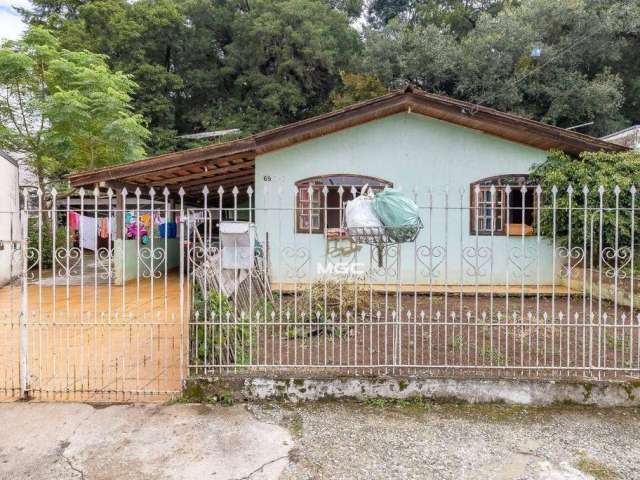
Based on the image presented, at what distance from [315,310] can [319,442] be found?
2.83 m

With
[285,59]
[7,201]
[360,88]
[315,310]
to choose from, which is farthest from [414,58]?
[315,310]

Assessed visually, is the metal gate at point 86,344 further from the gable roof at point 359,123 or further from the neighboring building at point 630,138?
the neighboring building at point 630,138

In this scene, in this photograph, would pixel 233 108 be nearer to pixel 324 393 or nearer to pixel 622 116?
pixel 622 116

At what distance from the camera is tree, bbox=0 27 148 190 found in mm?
11453

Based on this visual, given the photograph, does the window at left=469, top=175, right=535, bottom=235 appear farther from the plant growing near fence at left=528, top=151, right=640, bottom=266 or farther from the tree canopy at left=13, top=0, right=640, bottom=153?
the tree canopy at left=13, top=0, right=640, bottom=153

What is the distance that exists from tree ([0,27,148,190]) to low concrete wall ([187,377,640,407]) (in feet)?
32.8

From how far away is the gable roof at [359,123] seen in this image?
847cm

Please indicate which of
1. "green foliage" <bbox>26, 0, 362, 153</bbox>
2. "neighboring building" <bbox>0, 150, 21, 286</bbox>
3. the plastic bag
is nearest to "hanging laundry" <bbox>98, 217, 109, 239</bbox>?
"neighboring building" <bbox>0, 150, 21, 286</bbox>

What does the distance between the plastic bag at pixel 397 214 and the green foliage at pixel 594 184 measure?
16.3 ft

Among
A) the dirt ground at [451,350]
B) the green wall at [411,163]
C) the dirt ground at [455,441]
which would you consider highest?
the green wall at [411,163]

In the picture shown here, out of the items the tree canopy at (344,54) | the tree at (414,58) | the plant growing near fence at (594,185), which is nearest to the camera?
the plant growing near fence at (594,185)

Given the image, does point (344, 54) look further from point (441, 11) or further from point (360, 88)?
point (441, 11)

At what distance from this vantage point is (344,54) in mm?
23578

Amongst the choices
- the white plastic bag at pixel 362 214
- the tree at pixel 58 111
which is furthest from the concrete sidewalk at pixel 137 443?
the tree at pixel 58 111
